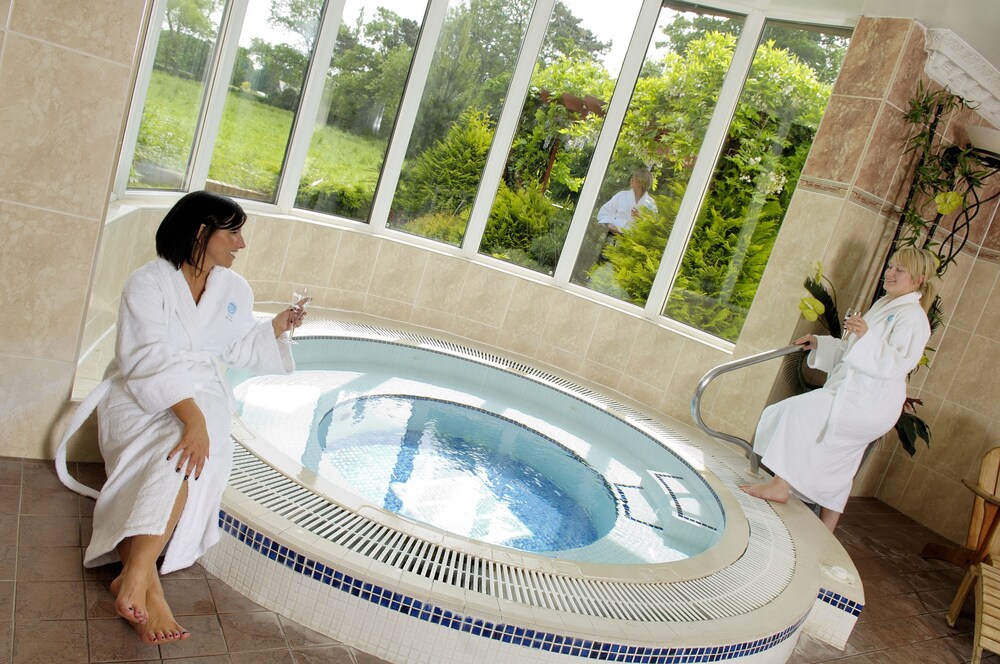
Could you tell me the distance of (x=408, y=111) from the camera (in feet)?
18.9

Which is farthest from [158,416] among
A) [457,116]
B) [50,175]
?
[457,116]

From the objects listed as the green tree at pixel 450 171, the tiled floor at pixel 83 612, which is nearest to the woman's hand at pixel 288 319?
the tiled floor at pixel 83 612

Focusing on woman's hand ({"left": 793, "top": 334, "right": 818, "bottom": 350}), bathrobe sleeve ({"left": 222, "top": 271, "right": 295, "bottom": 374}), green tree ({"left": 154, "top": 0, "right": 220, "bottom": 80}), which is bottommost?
bathrobe sleeve ({"left": 222, "top": 271, "right": 295, "bottom": 374})

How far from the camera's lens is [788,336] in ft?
15.9

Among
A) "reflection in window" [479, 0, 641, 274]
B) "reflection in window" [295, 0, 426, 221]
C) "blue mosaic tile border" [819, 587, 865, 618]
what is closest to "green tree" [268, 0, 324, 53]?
"reflection in window" [295, 0, 426, 221]

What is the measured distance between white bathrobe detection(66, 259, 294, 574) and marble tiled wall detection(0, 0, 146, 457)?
42cm

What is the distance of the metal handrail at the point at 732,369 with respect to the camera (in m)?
4.35

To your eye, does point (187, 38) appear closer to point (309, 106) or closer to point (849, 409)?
point (309, 106)

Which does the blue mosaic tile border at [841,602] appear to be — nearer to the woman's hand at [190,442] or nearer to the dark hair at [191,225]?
the woman's hand at [190,442]

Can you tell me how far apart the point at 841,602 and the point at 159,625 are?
8.54 ft

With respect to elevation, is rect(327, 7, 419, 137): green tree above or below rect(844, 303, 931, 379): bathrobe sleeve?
above

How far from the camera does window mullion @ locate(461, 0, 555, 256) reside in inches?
231

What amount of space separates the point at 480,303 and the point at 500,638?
12.4 feet

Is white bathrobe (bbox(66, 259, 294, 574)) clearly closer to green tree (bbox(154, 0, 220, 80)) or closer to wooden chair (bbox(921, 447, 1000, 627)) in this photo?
green tree (bbox(154, 0, 220, 80))
